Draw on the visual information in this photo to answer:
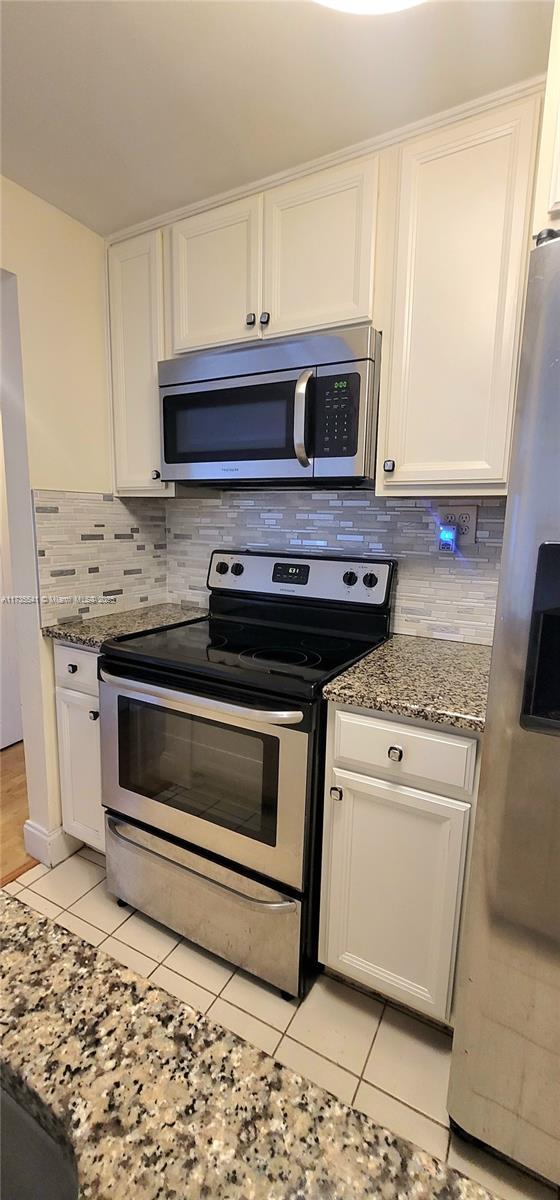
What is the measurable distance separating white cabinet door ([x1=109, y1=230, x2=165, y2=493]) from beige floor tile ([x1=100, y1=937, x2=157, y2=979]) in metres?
1.52

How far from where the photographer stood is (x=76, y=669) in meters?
1.78

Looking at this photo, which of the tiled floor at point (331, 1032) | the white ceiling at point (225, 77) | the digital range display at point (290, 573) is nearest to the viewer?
the white ceiling at point (225, 77)

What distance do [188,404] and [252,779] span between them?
122cm

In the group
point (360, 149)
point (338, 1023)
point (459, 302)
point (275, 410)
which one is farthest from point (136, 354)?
point (338, 1023)

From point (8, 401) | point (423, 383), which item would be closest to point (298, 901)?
point (423, 383)

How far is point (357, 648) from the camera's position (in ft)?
5.34

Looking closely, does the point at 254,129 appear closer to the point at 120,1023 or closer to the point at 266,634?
the point at 266,634

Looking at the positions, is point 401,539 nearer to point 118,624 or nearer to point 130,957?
point 118,624

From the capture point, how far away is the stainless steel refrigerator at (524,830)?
799 millimetres

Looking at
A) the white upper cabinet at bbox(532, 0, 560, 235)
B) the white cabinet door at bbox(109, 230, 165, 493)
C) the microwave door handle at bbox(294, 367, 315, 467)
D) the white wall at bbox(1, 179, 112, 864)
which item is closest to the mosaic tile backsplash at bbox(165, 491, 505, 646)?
the white cabinet door at bbox(109, 230, 165, 493)

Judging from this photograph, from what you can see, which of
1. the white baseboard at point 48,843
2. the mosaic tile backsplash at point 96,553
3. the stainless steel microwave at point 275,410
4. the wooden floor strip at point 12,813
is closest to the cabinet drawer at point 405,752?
the stainless steel microwave at point 275,410

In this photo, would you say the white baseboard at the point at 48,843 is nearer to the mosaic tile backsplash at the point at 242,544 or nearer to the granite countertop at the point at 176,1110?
the mosaic tile backsplash at the point at 242,544

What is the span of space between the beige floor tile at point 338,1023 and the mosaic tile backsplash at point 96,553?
4.74 ft

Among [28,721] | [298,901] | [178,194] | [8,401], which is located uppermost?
[178,194]
